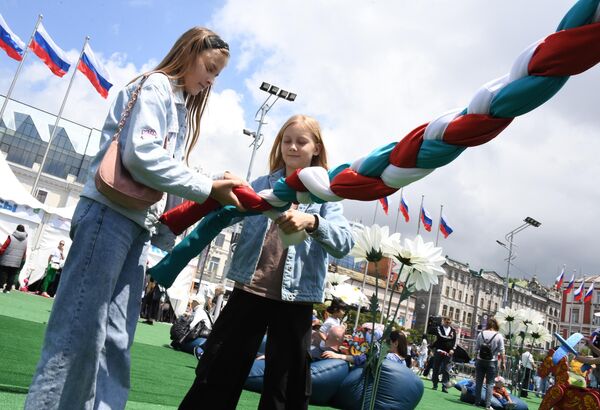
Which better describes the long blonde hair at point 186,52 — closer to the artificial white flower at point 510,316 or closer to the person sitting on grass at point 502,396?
the person sitting on grass at point 502,396

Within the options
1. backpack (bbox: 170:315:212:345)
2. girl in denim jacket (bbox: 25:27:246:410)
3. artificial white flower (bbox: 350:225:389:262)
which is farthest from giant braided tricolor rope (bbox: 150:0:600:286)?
backpack (bbox: 170:315:212:345)

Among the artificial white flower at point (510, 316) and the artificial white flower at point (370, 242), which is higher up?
the artificial white flower at point (510, 316)

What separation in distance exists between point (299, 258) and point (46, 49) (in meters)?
20.5

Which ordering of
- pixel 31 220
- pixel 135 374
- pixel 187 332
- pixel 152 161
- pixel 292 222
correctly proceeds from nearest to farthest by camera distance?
1. pixel 152 161
2. pixel 292 222
3. pixel 135 374
4. pixel 187 332
5. pixel 31 220

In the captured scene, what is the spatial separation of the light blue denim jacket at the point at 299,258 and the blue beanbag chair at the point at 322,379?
333 cm

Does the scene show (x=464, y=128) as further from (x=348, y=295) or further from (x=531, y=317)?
(x=531, y=317)

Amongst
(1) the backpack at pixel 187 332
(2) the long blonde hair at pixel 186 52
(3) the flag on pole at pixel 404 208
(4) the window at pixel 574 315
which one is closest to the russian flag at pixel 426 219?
(3) the flag on pole at pixel 404 208

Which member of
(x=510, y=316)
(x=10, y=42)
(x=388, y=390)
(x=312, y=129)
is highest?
(x=10, y=42)

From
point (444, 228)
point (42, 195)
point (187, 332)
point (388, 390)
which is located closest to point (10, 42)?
point (187, 332)

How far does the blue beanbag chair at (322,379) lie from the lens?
5414 millimetres

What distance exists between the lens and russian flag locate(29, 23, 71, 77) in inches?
738

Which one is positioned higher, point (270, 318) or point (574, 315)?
point (574, 315)

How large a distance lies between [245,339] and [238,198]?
3.06ft

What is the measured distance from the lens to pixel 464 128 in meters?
1.11
